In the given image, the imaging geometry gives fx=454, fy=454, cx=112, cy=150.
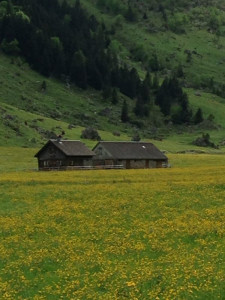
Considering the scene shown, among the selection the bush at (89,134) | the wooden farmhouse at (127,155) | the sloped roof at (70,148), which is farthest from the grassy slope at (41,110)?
the wooden farmhouse at (127,155)

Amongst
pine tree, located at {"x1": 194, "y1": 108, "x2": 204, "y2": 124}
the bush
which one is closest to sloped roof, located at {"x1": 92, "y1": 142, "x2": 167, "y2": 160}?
the bush

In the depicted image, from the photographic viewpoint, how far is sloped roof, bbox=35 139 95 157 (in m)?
97.5

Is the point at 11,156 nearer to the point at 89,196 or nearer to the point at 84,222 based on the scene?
the point at 89,196

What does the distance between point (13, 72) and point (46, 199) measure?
495 ft

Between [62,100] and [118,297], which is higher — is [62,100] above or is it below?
above

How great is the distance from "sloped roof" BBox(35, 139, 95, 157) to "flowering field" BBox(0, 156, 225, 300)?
54.9 meters

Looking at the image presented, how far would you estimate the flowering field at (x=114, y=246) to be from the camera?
18.8 meters

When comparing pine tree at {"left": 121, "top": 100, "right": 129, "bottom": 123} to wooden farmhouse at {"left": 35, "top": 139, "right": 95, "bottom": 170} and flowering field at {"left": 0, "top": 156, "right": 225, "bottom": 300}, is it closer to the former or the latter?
wooden farmhouse at {"left": 35, "top": 139, "right": 95, "bottom": 170}

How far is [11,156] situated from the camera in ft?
339

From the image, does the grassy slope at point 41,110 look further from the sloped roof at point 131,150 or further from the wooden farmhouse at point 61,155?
the sloped roof at point 131,150

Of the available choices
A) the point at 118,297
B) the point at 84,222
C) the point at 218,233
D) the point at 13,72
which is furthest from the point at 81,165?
the point at 13,72

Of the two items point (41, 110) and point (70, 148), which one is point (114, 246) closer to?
point (70, 148)

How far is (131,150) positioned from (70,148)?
48.7 feet

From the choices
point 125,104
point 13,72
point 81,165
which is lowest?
point 81,165
